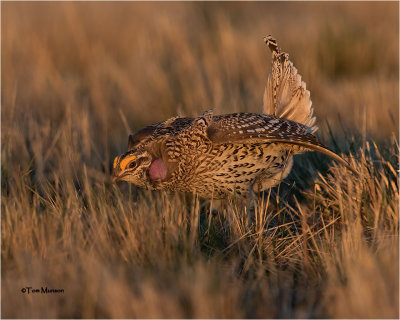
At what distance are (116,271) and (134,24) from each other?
27.0 feet

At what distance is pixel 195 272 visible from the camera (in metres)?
2.77

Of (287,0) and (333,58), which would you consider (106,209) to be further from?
(287,0)

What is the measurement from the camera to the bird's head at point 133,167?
4.18 meters

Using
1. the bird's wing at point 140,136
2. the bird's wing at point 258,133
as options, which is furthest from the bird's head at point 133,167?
the bird's wing at point 258,133

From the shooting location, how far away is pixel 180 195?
189 inches

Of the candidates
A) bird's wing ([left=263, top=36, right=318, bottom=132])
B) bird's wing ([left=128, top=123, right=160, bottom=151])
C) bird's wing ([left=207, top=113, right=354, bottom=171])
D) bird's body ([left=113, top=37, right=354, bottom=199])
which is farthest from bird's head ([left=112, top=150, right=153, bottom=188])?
bird's wing ([left=263, top=36, right=318, bottom=132])

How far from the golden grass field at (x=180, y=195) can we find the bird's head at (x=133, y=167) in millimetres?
167

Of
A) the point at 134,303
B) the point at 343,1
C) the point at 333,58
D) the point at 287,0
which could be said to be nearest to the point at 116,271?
the point at 134,303

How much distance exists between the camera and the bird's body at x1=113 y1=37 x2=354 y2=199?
13.5 ft

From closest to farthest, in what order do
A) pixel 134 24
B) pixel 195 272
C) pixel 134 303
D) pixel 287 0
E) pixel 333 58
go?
pixel 134 303
pixel 195 272
pixel 333 58
pixel 134 24
pixel 287 0

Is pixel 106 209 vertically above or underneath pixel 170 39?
underneath

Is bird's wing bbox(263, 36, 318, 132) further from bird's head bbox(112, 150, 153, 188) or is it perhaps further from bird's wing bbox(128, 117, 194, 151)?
bird's head bbox(112, 150, 153, 188)

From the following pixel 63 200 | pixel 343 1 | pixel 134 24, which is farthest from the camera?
pixel 343 1

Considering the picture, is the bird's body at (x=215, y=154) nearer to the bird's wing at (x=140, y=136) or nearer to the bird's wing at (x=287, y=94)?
the bird's wing at (x=140, y=136)
